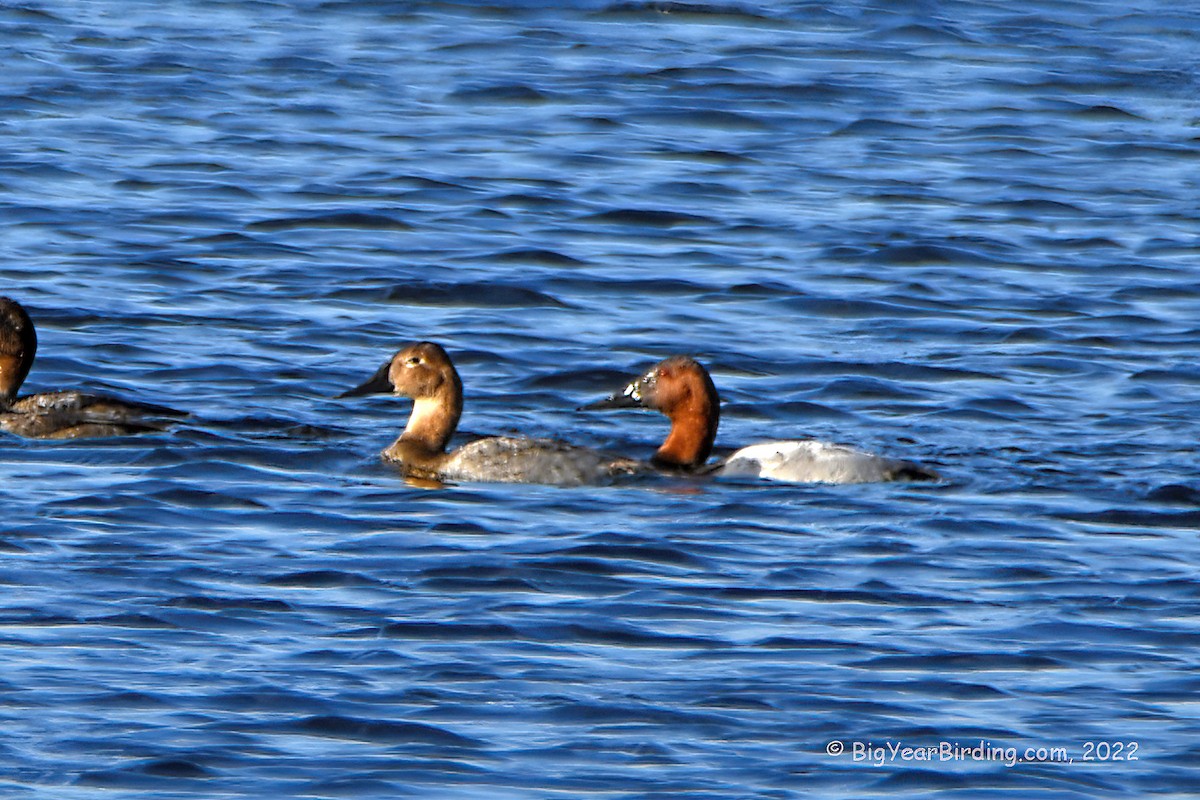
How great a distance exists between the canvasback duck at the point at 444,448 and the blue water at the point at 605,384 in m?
0.19

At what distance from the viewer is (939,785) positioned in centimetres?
730

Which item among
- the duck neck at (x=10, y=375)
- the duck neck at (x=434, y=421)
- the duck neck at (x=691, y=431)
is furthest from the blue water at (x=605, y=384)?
the duck neck at (x=691, y=431)

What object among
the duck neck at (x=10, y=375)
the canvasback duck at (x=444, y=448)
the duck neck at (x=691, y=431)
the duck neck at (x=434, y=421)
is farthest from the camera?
the duck neck at (x=10, y=375)

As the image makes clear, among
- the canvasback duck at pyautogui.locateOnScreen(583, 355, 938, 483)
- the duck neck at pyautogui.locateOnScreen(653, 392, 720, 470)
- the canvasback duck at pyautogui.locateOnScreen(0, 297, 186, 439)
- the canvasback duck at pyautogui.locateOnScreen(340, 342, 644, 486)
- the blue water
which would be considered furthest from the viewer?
the duck neck at pyautogui.locateOnScreen(653, 392, 720, 470)

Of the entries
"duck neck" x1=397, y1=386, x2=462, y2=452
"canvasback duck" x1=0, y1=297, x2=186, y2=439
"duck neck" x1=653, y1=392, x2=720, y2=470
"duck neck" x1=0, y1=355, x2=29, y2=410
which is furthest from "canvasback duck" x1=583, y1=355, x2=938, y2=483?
"duck neck" x1=0, y1=355, x2=29, y2=410

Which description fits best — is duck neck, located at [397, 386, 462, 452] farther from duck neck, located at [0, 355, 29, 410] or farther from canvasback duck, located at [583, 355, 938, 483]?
duck neck, located at [0, 355, 29, 410]

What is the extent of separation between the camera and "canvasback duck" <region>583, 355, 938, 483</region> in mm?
11289

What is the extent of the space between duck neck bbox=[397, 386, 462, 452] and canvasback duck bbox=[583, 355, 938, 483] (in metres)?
0.67

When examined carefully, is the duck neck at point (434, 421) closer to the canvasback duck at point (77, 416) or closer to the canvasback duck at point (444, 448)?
the canvasback duck at point (444, 448)

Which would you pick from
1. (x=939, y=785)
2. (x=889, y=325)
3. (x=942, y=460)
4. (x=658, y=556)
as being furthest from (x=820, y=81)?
(x=939, y=785)

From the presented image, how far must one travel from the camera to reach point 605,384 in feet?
44.4

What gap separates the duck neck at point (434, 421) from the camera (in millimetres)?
12141

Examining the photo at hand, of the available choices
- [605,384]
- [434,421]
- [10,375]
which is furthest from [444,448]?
[10,375]

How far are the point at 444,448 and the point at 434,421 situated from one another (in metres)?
0.16
